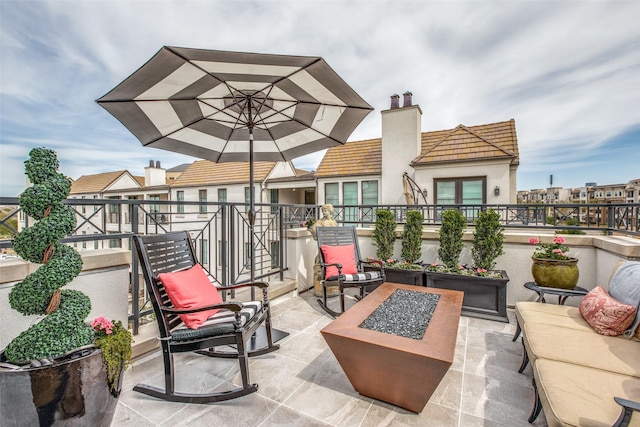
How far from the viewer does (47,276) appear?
166cm

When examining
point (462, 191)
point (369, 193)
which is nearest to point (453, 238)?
point (462, 191)

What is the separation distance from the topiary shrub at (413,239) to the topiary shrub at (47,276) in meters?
4.26

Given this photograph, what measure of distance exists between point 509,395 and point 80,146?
873 inches

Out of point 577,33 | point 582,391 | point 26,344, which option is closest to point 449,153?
point 577,33

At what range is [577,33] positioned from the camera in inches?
188

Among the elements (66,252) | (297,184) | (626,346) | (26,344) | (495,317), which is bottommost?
(495,317)

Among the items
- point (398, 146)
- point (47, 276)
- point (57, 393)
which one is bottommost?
point (57, 393)

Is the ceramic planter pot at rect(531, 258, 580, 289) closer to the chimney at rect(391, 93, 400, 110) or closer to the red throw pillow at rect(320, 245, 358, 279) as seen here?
the red throw pillow at rect(320, 245, 358, 279)

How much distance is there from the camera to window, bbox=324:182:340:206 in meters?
11.2

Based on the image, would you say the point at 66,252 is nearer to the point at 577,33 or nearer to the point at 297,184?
the point at 577,33

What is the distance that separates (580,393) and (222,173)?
49.5 feet

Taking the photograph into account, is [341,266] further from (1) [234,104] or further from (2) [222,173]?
(2) [222,173]

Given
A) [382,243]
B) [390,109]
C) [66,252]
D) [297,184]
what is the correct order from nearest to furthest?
[66,252] < [382,243] < [390,109] < [297,184]

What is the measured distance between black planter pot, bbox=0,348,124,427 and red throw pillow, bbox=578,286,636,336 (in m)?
3.56
